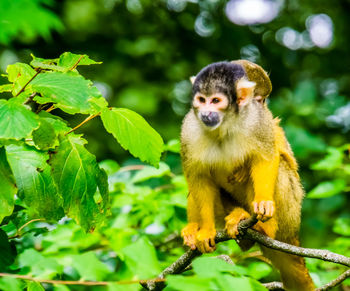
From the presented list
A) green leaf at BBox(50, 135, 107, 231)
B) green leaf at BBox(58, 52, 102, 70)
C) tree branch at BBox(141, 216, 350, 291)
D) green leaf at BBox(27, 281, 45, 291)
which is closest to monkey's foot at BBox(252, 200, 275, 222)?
tree branch at BBox(141, 216, 350, 291)

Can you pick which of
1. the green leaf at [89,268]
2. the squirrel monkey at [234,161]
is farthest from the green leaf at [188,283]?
the squirrel monkey at [234,161]

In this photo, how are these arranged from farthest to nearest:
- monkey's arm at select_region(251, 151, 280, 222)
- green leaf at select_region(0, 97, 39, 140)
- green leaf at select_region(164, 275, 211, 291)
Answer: monkey's arm at select_region(251, 151, 280, 222) < green leaf at select_region(0, 97, 39, 140) < green leaf at select_region(164, 275, 211, 291)

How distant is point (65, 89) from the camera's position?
6.11 feet

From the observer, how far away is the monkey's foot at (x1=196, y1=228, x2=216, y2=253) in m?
3.29

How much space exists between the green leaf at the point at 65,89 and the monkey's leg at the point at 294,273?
236 cm

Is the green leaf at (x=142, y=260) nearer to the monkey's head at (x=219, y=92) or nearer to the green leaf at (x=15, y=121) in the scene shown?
the green leaf at (x=15, y=121)

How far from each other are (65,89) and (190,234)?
76.9 inches

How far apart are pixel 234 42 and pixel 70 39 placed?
2833 mm

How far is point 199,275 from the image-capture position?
1.47m

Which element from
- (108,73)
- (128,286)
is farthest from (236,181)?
(108,73)

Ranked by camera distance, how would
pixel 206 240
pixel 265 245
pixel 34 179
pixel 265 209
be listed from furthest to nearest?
pixel 206 240, pixel 265 209, pixel 265 245, pixel 34 179

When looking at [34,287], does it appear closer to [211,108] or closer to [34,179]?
[34,179]

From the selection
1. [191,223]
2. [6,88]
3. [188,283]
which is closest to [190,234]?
[191,223]

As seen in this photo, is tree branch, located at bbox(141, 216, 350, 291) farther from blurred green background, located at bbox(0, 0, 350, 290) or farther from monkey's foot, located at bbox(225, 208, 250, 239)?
blurred green background, located at bbox(0, 0, 350, 290)
